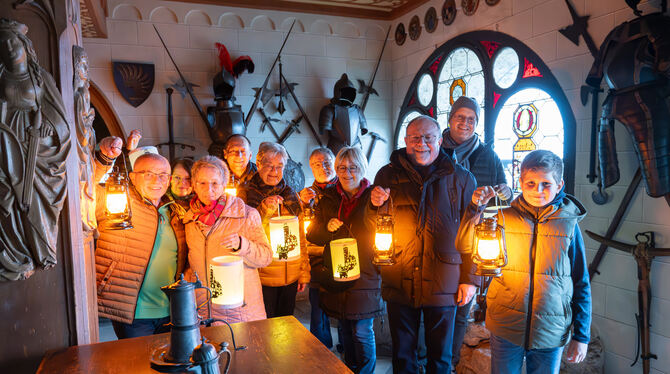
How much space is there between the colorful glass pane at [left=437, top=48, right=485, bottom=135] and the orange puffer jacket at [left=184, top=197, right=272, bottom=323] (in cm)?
273

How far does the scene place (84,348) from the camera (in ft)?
4.77

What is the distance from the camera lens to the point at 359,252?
85.6 inches

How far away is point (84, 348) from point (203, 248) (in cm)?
57

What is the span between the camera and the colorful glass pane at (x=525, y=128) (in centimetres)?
325

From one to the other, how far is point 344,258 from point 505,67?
8.85 feet

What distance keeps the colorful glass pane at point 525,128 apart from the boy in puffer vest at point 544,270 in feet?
5.36

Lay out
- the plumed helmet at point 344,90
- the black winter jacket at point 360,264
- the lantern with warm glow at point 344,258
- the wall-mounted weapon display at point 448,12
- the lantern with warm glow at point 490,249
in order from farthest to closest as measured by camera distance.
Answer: the plumed helmet at point 344,90 → the wall-mounted weapon display at point 448,12 → the black winter jacket at point 360,264 → the lantern with warm glow at point 344,258 → the lantern with warm glow at point 490,249

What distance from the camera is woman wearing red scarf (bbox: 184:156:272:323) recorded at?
6.07 ft

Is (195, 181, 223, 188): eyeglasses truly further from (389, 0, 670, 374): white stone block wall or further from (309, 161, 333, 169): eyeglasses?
(389, 0, 670, 374): white stone block wall

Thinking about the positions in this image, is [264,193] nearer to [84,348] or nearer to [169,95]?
[84,348]

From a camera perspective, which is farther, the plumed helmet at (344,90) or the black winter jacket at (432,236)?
the plumed helmet at (344,90)

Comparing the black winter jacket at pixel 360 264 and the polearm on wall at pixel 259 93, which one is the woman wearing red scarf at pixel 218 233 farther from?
the polearm on wall at pixel 259 93

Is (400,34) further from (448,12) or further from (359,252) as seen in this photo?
(359,252)

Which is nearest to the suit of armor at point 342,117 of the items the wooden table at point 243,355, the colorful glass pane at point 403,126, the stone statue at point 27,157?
the colorful glass pane at point 403,126
